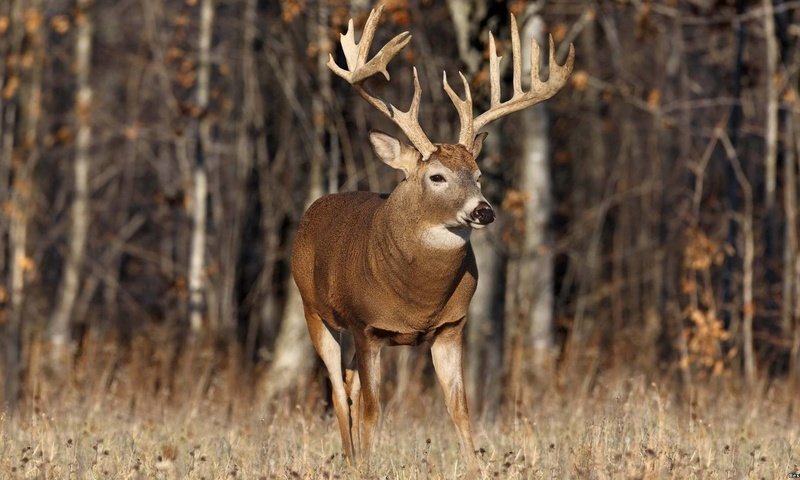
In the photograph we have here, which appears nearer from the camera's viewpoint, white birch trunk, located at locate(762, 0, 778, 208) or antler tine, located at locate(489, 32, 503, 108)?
antler tine, located at locate(489, 32, 503, 108)

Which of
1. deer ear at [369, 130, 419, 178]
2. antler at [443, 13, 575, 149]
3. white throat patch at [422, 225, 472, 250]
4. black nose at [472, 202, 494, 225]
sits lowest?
white throat patch at [422, 225, 472, 250]

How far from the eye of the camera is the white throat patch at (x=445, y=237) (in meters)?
6.82

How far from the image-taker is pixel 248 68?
1479 centimetres

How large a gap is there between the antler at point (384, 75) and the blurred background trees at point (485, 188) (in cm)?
278

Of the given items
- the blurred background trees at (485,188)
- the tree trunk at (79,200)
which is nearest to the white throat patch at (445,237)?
the blurred background trees at (485,188)

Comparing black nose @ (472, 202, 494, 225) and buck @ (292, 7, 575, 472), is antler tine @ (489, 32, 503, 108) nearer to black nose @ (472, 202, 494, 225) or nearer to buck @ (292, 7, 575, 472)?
buck @ (292, 7, 575, 472)

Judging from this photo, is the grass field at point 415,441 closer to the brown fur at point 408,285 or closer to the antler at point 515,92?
the brown fur at point 408,285

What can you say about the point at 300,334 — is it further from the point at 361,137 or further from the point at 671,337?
the point at 671,337

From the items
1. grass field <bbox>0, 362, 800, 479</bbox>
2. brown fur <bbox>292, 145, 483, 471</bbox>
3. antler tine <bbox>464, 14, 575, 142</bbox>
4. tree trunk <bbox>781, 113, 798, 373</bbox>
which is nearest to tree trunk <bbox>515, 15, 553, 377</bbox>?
tree trunk <bbox>781, 113, 798, 373</bbox>

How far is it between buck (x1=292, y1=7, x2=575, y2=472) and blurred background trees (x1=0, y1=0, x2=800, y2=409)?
7.73ft

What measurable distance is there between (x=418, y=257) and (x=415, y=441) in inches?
40.6

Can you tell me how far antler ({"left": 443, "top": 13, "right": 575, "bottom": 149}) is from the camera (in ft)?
23.4

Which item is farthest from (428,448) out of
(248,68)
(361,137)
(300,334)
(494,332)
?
(248,68)

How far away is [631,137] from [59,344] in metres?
7.79
